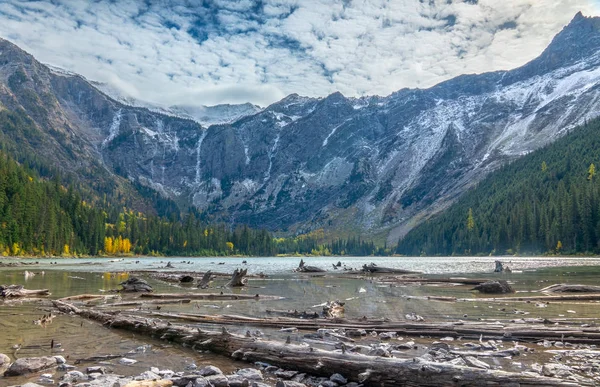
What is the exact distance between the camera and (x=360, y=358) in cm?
1170

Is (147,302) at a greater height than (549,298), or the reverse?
(147,302)

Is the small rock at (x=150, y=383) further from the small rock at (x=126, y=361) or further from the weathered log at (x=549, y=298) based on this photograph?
the weathered log at (x=549, y=298)

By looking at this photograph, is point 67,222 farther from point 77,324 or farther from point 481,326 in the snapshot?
point 481,326

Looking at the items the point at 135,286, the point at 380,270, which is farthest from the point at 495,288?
the point at 380,270

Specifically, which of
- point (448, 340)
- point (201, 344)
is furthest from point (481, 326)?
point (201, 344)

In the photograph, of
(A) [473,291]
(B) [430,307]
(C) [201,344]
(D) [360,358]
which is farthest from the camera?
(A) [473,291]

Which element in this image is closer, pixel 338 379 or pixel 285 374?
pixel 338 379

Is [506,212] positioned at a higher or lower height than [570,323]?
higher

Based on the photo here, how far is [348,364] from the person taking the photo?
11.7 meters

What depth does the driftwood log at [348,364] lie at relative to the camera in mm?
9398

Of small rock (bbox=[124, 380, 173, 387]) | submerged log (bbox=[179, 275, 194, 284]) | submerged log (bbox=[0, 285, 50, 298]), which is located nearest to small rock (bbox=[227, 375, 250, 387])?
small rock (bbox=[124, 380, 173, 387])

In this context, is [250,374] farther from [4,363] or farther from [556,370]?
[556,370]

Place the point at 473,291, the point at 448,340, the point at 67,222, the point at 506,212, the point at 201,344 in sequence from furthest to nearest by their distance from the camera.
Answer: the point at 506,212 < the point at 67,222 < the point at 473,291 < the point at 448,340 < the point at 201,344

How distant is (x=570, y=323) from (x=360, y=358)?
1436cm
